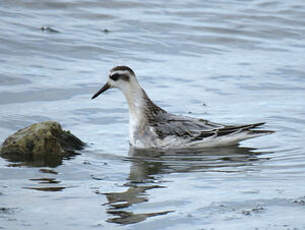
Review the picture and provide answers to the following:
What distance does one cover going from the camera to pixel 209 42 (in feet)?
67.6

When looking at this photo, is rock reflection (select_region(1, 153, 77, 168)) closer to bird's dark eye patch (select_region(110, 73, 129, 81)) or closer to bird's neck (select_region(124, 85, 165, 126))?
bird's neck (select_region(124, 85, 165, 126))

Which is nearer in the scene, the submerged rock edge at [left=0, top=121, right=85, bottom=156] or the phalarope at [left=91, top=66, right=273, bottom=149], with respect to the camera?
the submerged rock edge at [left=0, top=121, right=85, bottom=156]

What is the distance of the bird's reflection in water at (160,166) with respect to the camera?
882cm

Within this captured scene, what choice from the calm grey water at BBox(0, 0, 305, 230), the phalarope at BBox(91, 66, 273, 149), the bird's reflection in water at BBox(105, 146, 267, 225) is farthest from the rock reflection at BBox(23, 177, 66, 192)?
the phalarope at BBox(91, 66, 273, 149)

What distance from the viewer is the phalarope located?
41.8 feet

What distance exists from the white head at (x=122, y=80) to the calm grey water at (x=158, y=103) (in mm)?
727

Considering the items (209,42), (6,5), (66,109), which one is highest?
(6,5)

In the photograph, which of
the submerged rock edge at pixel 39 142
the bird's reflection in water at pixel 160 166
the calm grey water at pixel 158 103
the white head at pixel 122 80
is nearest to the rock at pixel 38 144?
the submerged rock edge at pixel 39 142

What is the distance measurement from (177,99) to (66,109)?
2380 millimetres

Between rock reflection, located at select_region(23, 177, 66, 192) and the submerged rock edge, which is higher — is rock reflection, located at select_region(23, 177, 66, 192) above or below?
below

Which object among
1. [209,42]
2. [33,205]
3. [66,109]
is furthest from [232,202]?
[209,42]

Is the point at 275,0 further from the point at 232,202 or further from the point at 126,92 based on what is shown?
the point at 232,202

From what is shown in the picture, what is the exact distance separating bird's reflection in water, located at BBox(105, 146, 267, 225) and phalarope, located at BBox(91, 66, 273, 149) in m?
0.17

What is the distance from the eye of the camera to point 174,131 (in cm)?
1292
